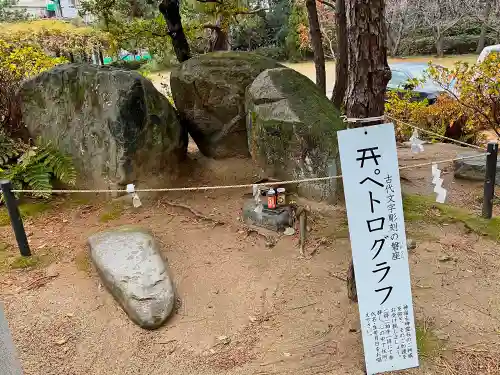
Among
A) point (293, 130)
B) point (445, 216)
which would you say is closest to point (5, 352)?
point (293, 130)

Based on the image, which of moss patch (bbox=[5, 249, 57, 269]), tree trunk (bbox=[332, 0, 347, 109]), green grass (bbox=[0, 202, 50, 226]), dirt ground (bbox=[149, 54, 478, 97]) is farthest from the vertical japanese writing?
dirt ground (bbox=[149, 54, 478, 97])

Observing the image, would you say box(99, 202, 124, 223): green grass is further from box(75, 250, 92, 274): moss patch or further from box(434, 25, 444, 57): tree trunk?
box(434, 25, 444, 57): tree trunk

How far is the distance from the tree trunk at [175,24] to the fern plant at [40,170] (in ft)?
9.53

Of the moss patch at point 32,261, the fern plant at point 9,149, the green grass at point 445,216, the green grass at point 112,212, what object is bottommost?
the green grass at point 445,216

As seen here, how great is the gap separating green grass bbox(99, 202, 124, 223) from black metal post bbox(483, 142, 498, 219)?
3.93 meters

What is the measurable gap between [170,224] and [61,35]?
13382 millimetres

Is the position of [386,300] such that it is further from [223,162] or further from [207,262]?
[223,162]

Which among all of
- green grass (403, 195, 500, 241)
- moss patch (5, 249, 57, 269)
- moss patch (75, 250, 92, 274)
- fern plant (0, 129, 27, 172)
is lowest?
green grass (403, 195, 500, 241)

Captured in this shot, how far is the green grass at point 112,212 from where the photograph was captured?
4984 mm

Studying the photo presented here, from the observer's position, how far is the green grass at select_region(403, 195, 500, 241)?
451 centimetres

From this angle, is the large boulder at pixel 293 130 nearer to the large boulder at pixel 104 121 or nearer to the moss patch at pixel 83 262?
the large boulder at pixel 104 121

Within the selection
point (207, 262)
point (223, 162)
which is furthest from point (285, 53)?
point (207, 262)

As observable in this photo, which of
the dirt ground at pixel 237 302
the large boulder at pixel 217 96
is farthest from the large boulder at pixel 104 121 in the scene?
the dirt ground at pixel 237 302

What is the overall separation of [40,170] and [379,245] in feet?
13.5
